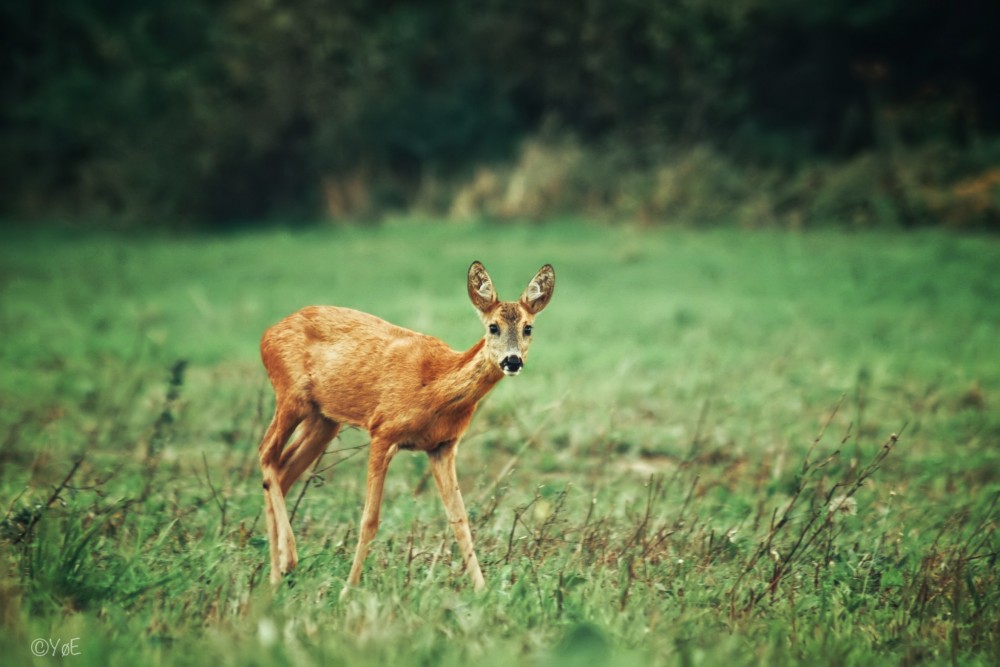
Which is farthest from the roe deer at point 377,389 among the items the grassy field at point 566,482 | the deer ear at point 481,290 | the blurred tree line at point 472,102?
the blurred tree line at point 472,102

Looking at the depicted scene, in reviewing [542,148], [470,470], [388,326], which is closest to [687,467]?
[470,470]

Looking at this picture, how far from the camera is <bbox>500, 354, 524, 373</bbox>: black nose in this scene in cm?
350

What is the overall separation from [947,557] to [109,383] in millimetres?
5953

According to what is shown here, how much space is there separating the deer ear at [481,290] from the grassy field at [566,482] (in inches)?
33.4

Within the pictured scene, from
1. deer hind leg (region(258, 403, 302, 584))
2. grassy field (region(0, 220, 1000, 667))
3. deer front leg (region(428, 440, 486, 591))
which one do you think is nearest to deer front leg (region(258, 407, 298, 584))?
deer hind leg (region(258, 403, 302, 584))

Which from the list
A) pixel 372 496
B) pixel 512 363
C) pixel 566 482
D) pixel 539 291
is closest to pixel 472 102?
pixel 566 482

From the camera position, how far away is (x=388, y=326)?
13.8 ft

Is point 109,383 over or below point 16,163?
below

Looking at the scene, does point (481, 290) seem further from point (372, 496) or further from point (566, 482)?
point (566, 482)

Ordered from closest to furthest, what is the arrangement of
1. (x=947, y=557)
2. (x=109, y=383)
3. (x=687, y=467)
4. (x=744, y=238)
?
(x=947, y=557), (x=687, y=467), (x=109, y=383), (x=744, y=238)

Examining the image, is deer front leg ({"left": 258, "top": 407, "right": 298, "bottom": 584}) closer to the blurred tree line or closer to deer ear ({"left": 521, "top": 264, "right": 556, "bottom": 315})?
deer ear ({"left": 521, "top": 264, "right": 556, "bottom": 315})

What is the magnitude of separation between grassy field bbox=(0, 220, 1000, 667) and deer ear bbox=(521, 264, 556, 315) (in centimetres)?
96

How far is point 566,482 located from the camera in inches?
235

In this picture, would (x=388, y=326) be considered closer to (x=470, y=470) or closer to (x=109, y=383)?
(x=470, y=470)
